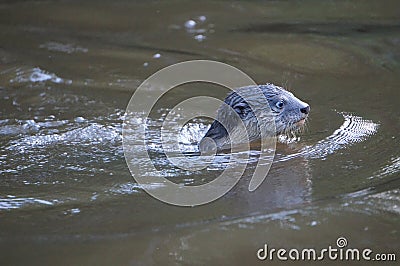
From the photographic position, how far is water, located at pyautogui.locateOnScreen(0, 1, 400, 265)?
2.80 metres

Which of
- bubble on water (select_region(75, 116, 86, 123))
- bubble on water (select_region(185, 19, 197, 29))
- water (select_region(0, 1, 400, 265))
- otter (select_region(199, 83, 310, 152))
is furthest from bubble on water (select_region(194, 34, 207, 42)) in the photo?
otter (select_region(199, 83, 310, 152))

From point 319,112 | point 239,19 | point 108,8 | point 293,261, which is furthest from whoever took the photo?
point 108,8

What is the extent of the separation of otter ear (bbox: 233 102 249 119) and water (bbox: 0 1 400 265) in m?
0.29

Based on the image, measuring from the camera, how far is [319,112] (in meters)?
4.42

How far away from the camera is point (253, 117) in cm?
411

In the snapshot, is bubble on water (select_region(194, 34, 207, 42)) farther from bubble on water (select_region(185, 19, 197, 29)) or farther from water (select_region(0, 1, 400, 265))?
bubble on water (select_region(185, 19, 197, 29))

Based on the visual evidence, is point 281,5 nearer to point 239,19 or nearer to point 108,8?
point 239,19

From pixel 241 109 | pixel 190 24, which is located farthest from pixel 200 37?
pixel 241 109

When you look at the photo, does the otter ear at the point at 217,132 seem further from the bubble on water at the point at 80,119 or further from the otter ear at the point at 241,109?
the bubble on water at the point at 80,119

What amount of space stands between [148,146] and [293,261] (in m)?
1.61

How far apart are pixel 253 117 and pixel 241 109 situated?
0.08 m

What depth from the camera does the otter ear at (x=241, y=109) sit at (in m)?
4.09

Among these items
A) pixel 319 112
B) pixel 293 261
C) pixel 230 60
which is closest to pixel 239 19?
pixel 230 60

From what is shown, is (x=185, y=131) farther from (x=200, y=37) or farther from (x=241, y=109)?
(x=200, y=37)
